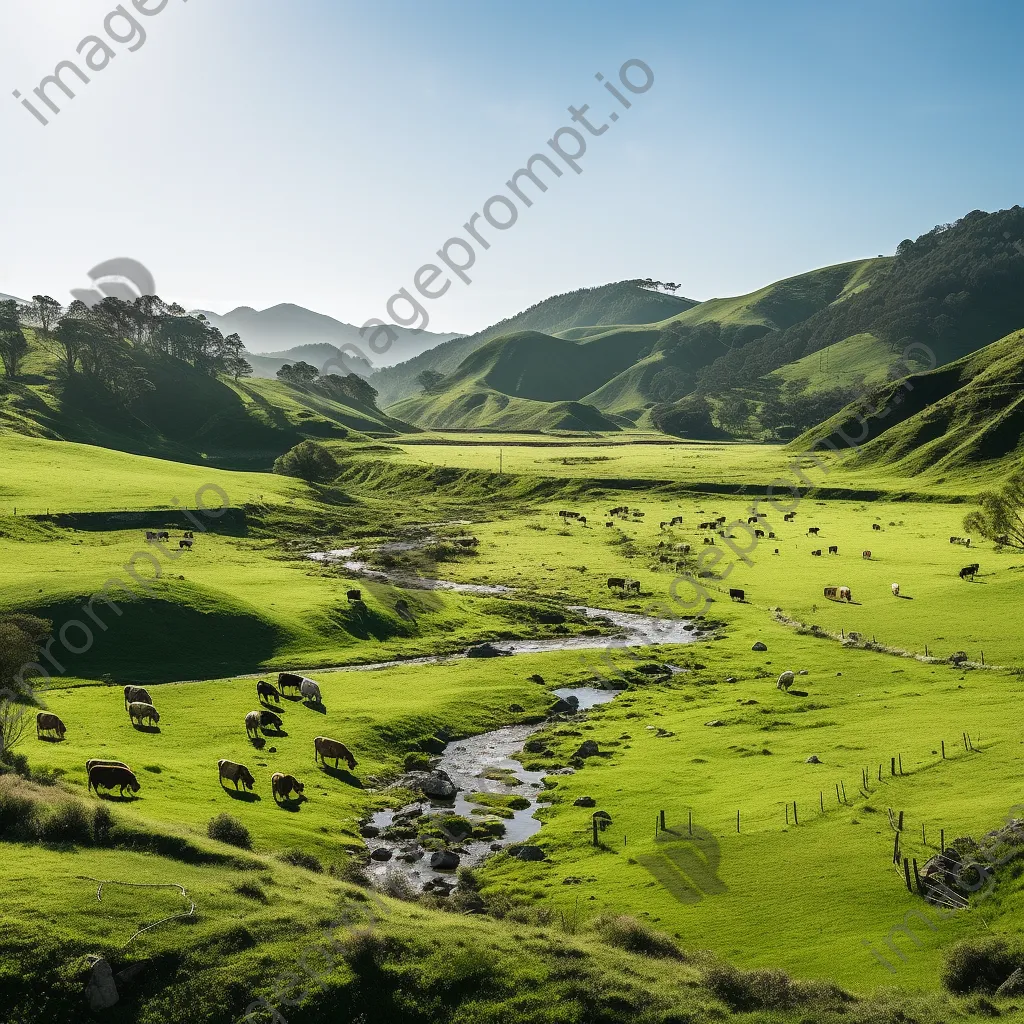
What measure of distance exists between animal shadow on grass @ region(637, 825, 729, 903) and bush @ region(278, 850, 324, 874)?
13.7m

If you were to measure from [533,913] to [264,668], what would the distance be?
129 feet

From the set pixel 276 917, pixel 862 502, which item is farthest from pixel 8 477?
pixel 862 502

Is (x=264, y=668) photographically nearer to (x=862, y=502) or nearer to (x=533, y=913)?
(x=533, y=913)

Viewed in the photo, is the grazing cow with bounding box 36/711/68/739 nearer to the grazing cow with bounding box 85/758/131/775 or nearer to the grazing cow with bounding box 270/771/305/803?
the grazing cow with bounding box 85/758/131/775

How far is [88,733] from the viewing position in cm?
4347

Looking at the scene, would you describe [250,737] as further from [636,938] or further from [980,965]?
[980,965]

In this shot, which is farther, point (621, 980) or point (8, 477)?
point (8, 477)

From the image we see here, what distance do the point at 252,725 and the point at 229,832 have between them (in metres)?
16.7

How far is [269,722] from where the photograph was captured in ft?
163

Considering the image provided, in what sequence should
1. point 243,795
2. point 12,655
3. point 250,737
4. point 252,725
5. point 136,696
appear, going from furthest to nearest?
point 136,696 → point 252,725 → point 250,737 → point 243,795 → point 12,655

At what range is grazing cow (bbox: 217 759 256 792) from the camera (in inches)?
1565

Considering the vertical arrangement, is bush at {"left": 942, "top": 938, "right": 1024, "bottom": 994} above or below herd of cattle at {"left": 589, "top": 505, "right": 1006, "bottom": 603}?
below

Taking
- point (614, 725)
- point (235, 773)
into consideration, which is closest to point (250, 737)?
point (235, 773)

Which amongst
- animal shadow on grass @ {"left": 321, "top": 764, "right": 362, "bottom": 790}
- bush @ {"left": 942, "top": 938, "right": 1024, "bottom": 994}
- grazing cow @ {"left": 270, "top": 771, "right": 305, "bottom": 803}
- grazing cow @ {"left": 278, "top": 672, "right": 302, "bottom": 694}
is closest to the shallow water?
animal shadow on grass @ {"left": 321, "top": 764, "right": 362, "bottom": 790}
